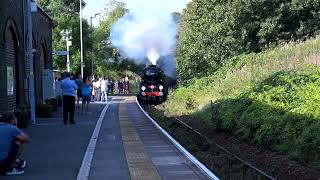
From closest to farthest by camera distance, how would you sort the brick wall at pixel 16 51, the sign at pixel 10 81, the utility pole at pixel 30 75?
1. the brick wall at pixel 16 51
2. the sign at pixel 10 81
3. the utility pole at pixel 30 75

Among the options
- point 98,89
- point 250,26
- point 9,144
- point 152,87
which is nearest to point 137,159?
point 9,144

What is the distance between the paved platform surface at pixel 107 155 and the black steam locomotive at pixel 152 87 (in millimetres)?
17958

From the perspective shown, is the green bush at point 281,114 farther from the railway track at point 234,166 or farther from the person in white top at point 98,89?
the person in white top at point 98,89

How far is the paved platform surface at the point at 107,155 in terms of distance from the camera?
1017 cm

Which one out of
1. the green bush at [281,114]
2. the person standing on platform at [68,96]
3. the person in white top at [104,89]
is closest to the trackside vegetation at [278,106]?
the green bush at [281,114]

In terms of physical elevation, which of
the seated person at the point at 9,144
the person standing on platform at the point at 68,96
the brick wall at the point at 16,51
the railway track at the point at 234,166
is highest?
the brick wall at the point at 16,51

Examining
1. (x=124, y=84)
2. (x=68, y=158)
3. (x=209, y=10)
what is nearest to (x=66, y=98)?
(x=68, y=158)

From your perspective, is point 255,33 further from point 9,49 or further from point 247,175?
point 247,175

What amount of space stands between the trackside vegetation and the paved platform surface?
256 cm

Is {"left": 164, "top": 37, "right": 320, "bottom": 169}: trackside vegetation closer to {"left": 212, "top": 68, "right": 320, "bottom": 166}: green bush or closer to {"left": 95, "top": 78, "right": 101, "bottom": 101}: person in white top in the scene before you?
{"left": 212, "top": 68, "right": 320, "bottom": 166}: green bush

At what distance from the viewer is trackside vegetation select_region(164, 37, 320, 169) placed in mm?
13703

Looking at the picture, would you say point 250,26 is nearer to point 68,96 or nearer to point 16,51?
point 16,51

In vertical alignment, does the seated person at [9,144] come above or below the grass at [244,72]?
below

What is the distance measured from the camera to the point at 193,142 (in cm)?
1795
